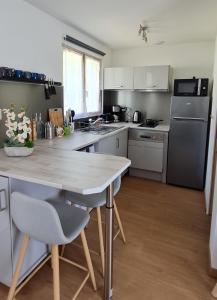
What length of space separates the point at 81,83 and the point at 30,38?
1.28 metres

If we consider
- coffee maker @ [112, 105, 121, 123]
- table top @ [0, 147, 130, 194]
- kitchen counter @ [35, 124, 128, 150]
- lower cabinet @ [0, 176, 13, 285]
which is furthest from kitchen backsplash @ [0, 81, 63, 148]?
coffee maker @ [112, 105, 121, 123]

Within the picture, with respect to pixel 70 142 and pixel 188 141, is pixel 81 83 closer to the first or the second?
pixel 70 142

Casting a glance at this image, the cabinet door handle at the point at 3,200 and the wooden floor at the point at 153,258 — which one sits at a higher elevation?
the cabinet door handle at the point at 3,200

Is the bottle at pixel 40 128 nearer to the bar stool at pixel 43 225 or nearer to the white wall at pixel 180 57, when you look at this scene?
the bar stool at pixel 43 225

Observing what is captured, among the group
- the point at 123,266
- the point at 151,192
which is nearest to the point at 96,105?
the point at 151,192

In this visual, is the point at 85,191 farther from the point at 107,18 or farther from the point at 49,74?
the point at 107,18

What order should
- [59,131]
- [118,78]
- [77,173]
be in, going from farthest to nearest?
[118,78] → [59,131] → [77,173]

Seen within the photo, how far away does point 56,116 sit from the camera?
2.94m

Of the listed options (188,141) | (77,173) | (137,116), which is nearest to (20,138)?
(77,173)

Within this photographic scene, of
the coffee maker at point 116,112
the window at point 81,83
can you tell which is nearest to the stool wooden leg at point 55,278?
the window at point 81,83

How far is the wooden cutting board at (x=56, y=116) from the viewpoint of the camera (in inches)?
112

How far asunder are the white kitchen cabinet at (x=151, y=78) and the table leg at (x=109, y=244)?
289 centimetres

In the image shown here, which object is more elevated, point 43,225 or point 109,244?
point 43,225

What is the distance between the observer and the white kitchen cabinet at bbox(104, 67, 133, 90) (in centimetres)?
405
